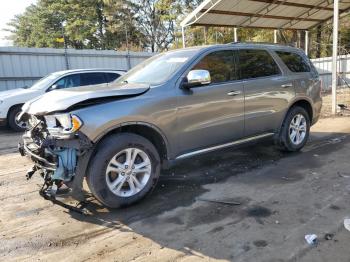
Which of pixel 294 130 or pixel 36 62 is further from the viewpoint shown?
pixel 36 62

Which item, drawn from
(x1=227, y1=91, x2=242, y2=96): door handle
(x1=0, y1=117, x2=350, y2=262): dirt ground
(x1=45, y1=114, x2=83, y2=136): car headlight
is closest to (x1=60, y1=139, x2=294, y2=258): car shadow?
(x1=0, y1=117, x2=350, y2=262): dirt ground

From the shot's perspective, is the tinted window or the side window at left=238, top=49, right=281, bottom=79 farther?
the tinted window

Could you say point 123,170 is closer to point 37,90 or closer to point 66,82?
point 66,82

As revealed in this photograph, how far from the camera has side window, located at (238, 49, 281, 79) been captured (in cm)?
521

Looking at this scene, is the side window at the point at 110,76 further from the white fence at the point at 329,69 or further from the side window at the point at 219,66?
the white fence at the point at 329,69

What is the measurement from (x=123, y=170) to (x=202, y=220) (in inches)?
41.3

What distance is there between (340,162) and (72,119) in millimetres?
4247

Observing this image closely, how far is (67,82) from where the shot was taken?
9.53 metres

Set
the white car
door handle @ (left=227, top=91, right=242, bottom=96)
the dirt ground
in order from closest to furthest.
→ the dirt ground → door handle @ (left=227, top=91, right=242, bottom=96) → the white car

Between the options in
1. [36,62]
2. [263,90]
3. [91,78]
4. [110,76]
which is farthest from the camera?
[36,62]

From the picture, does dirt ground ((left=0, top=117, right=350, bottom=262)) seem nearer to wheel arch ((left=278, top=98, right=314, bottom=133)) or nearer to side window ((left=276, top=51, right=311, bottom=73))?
wheel arch ((left=278, top=98, right=314, bottom=133))

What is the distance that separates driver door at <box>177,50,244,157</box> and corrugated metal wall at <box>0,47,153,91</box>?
11.0 meters

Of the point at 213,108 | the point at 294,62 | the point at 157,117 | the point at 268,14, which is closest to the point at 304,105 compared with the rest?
the point at 294,62

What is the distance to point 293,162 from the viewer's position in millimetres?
5578
